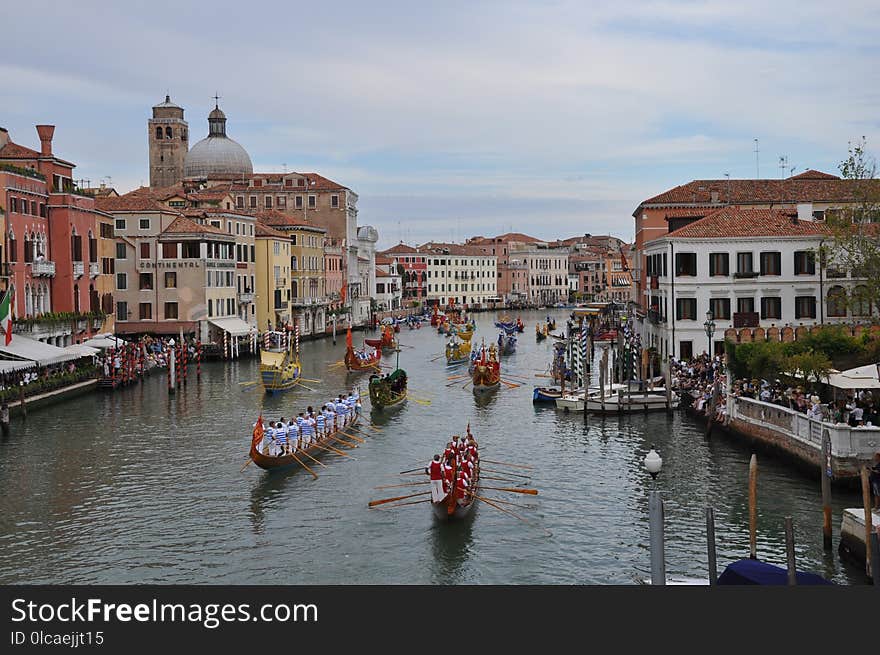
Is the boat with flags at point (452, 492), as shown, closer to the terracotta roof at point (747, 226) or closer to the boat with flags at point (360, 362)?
the terracotta roof at point (747, 226)

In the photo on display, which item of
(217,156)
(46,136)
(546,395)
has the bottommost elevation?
(546,395)

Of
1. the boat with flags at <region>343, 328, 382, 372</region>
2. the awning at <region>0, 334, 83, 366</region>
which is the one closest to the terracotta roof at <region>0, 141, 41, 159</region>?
the awning at <region>0, 334, 83, 366</region>

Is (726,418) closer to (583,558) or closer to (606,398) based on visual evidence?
(606,398)

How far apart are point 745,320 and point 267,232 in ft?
114

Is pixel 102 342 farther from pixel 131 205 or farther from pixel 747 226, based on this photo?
pixel 747 226

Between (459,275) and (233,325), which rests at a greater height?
(459,275)

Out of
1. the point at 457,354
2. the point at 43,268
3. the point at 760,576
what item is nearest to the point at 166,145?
the point at 457,354

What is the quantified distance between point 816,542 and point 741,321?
1793cm

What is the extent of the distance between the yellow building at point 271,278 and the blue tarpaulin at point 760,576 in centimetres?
4927

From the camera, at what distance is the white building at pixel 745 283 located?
112 ft

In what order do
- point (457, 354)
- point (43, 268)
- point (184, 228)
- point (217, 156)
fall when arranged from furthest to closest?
point (217, 156) → point (184, 228) → point (457, 354) → point (43, 268)

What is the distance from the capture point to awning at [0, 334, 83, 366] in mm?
32219

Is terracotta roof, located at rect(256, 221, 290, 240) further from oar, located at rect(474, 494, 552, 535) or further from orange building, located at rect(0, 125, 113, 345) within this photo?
oar, located at rect(474, 494, 552, 535)

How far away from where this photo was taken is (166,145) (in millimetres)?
90438
